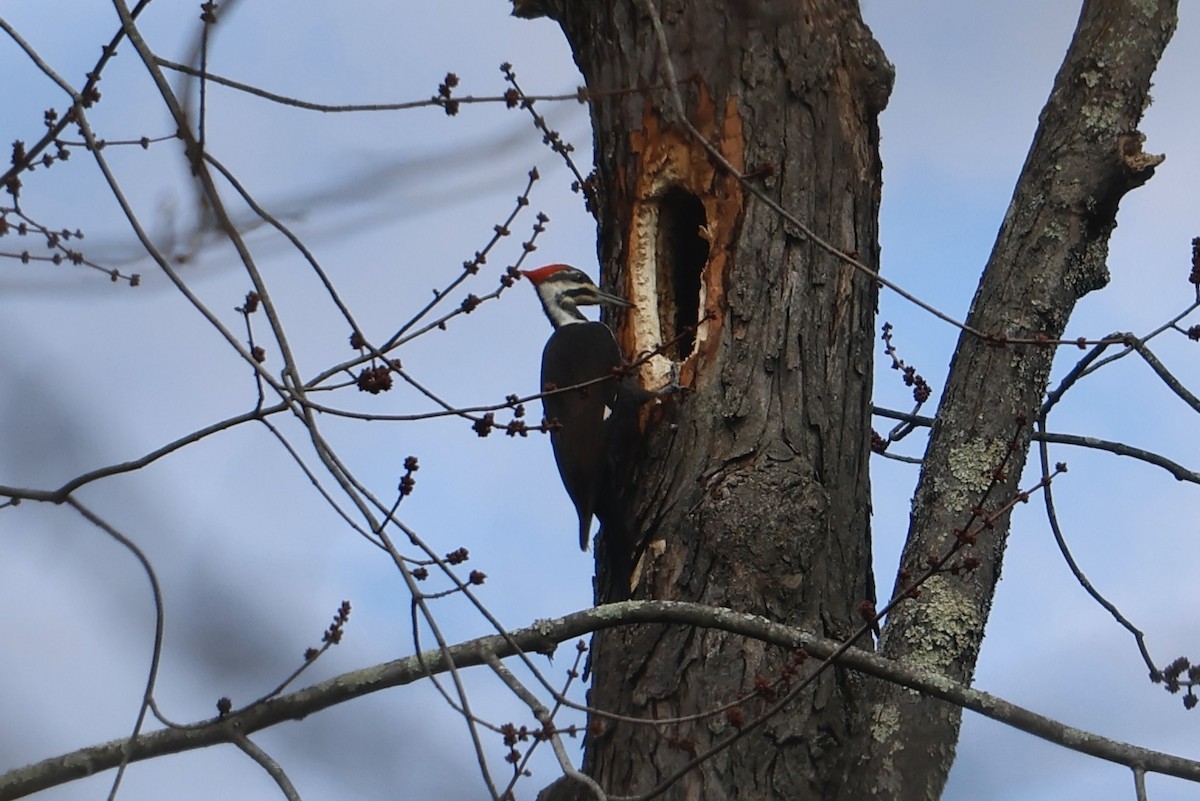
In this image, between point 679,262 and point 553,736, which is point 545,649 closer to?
point 553,736

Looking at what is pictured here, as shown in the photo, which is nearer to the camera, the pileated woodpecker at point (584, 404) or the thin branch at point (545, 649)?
the thin branch at point (545, 649)

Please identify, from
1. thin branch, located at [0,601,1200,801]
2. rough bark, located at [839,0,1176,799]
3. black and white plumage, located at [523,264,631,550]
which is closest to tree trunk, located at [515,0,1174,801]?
rough bark, located at [839,0,1176,799]

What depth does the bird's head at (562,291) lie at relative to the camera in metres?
5.14

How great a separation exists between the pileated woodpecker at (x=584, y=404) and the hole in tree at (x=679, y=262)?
0.14m

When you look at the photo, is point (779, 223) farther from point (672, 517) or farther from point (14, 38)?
point (14, 38)

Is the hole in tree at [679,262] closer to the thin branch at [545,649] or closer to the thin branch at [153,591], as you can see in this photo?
the thin branch at [545,649]

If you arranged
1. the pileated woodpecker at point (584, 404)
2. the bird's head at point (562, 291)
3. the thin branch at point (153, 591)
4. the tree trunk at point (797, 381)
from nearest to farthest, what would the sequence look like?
1. the thin branch at point (153, 591)
2. the tree trunk at point (797, 381)
3. the pileated woodpecker at point (584, 404)
4. the bird's head at point (562, 291)

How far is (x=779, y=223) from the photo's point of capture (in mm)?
3727

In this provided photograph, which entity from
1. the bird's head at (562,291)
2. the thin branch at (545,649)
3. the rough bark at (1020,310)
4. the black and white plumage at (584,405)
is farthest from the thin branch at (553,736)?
the bird's head at (562,291)

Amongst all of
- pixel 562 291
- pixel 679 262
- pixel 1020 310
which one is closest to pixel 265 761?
pixel 1020 310

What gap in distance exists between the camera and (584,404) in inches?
169

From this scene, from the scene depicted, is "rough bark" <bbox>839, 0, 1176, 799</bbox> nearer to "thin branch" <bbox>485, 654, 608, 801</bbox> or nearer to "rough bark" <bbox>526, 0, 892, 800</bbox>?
"rough bark" <bbox>526, 0, 892, 800</bbox>

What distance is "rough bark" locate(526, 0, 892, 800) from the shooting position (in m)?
3.26

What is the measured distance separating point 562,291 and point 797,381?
2033 millimetres
